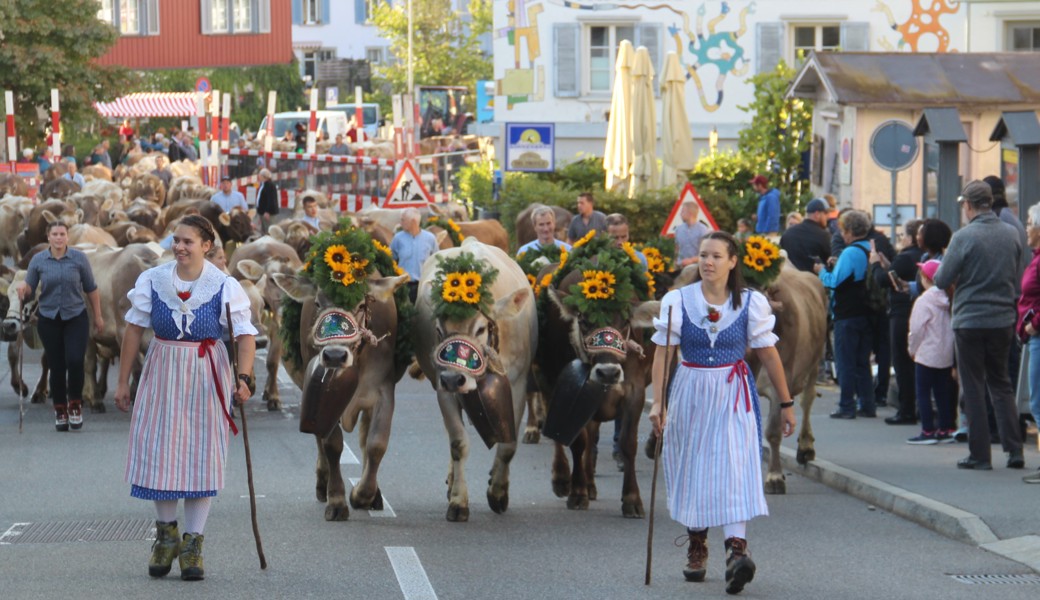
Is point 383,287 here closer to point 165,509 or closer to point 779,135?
point 165,509

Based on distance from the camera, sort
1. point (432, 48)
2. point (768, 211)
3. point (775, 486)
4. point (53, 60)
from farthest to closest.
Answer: point (432, 48) < point (53, 60) < point (768, 211) < point (775, 486)

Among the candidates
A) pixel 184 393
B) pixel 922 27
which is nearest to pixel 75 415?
pixel 184 393

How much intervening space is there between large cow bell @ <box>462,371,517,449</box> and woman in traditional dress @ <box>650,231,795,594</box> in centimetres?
186

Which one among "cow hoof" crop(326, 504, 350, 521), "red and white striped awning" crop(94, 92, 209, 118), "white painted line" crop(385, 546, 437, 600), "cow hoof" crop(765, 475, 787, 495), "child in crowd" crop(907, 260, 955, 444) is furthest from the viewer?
"red and white striped awning" crop(94, 92, 209, 118)

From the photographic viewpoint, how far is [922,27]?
4344cm

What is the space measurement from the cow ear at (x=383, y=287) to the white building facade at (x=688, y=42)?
31862 mm

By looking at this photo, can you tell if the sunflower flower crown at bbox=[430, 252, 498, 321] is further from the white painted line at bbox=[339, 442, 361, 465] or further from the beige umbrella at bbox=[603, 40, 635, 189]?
the beige umbrella at bbox=[603, 40, 635, 189]

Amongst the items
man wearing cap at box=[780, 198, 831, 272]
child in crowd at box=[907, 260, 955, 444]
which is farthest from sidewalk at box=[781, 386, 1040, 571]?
man wearing cap at box=[780, 198, 831, 272]

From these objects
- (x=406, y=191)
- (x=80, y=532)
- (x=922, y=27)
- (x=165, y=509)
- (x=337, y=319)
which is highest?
(x=922, y=27)

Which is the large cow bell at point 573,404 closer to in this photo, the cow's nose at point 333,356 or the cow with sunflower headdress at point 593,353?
the cow with sunflower headdress at point 593,353

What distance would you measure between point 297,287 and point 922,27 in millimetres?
34401

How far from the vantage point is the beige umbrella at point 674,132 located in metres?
30.4

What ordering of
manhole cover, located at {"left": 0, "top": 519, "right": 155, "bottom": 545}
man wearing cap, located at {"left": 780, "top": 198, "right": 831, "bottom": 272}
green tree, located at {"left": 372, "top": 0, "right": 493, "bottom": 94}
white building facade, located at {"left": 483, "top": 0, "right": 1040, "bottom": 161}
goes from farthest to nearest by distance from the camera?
1. green tree, located at {"left": 372, "top": 0, "right": 493, "bottom": 94}
2. white building facade, located at {"left": 483, "top": 0, "right": 1040, "bottom": 161}
3. man wearing cap, located at {"left": 780, "top": 198, "right": 831, "bottom": 272}
4. manhole cover, located at {"left": 0, "top": 519, "right": 155, "bottom": 545}

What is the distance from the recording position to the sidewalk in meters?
11.0
